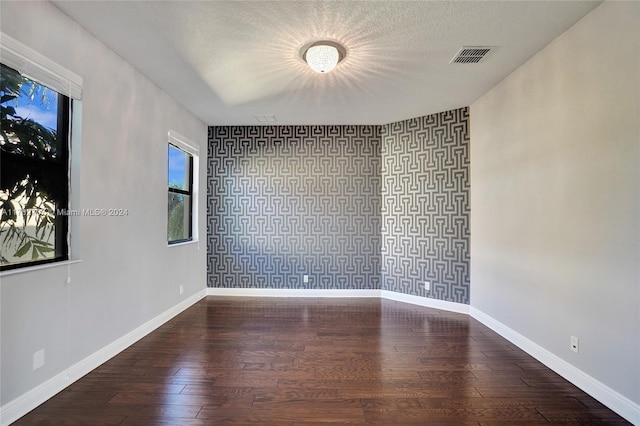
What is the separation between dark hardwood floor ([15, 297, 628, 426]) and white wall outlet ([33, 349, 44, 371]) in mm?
260

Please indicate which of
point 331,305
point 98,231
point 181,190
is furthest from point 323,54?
point 331,305

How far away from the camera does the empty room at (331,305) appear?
195 centimetres

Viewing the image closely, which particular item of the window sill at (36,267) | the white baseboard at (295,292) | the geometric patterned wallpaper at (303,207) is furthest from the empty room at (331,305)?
the geometric patterned wallpaper at (303,207)

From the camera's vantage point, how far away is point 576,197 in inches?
90.5

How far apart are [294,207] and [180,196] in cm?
163

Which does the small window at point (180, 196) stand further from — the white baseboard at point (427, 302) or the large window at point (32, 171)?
the white baseboard at point (427, 302)

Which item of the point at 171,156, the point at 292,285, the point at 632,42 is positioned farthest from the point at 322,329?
the point at 632,42

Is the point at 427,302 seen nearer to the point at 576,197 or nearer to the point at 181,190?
the point at 576,197

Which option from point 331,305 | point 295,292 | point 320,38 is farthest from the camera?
point 295,292

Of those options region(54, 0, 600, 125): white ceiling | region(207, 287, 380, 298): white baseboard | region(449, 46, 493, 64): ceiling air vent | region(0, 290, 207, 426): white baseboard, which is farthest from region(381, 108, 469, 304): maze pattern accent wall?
region(0, 290, 207, 426): white baseboard

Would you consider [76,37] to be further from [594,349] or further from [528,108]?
[594,349]

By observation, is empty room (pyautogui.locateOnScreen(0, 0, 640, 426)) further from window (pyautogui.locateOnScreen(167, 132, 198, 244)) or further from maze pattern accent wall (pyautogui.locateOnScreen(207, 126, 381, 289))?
maze pattern accent wall (pyautogui.locateOnScreen(207, 126, 381, 289))

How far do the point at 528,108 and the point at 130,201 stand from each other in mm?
3753

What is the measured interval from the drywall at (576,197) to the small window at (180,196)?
3.80 meters
